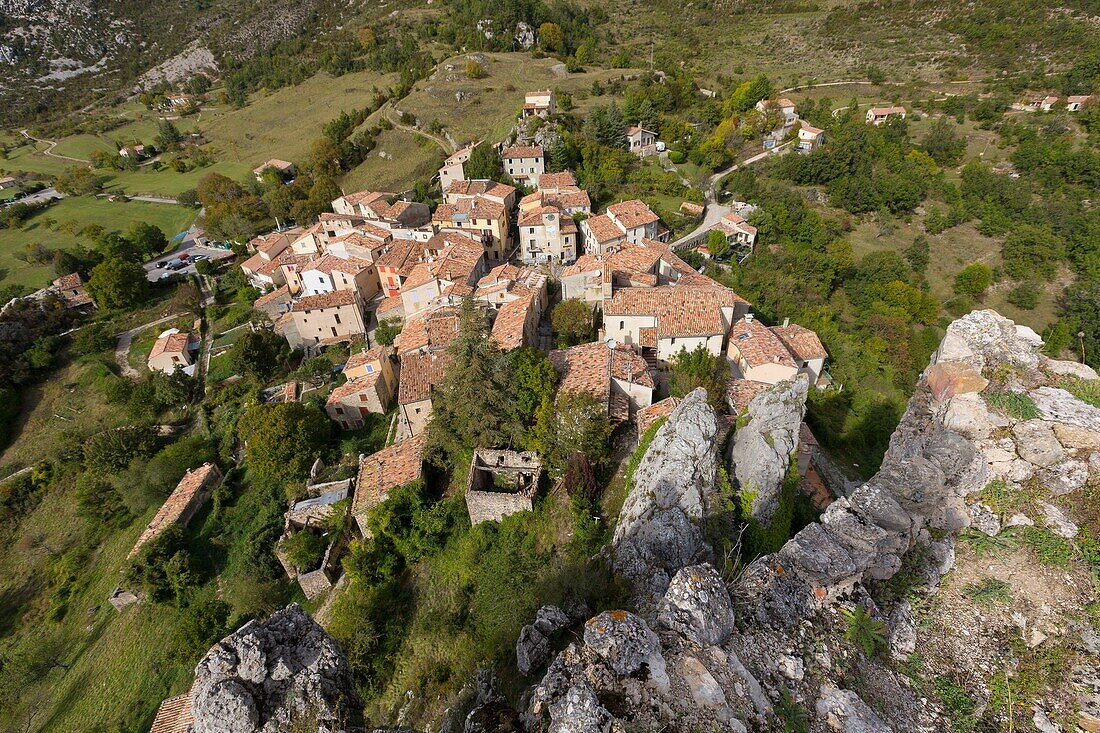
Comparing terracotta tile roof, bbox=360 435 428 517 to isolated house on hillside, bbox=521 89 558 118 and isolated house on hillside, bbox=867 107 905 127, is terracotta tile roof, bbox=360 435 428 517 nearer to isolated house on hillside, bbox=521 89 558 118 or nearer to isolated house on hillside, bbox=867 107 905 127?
isolated house on hillside, bbox=521 89 558 118

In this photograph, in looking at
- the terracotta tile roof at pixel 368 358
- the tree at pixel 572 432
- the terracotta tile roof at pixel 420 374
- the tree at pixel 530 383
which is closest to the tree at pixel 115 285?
the terracotta tile roof at pixel 368 358

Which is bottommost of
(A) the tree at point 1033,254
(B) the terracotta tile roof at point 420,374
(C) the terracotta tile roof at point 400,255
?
(A) the tree at point 1033,254

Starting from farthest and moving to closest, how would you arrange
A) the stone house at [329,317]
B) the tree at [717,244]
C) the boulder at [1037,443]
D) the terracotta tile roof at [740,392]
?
the tree at [717,244], the stone house at [329,317], the terracotta tile roof at [740,392], the boulder at [1037,443]

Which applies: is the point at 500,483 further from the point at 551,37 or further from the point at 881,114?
the point at 551,37

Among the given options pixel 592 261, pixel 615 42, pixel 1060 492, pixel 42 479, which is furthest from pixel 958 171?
pixel 42 479

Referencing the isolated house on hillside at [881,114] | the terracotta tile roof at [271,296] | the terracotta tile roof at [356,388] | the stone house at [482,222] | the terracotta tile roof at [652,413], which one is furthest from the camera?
the isolated house on hillside at [881,114]

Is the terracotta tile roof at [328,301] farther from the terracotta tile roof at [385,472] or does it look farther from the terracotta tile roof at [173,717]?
the terracotta tile roof at [173,717]

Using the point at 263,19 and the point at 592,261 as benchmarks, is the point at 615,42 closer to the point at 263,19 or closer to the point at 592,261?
the point at 592,261

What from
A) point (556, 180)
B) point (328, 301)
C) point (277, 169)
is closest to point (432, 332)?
point (328, 301)
